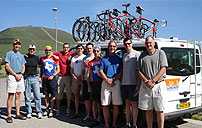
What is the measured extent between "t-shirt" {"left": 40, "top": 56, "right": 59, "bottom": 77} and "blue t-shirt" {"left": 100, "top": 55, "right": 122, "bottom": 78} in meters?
2.05

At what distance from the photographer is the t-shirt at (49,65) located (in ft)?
30.6

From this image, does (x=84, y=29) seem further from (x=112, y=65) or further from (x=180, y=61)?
(x=180, y=61)

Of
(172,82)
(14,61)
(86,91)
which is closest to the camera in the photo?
(172,82)

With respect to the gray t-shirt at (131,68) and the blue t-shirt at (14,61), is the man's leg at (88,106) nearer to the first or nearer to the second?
the gray t-shirt at (131,68)

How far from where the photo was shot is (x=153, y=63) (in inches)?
266

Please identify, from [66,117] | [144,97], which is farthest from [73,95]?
[144,97]

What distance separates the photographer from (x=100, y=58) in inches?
324

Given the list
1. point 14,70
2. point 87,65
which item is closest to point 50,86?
point 14,70

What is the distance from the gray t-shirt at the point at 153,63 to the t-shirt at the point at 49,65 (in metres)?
3.15

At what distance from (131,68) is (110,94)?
0.80 metres

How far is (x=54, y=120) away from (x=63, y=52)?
177cm

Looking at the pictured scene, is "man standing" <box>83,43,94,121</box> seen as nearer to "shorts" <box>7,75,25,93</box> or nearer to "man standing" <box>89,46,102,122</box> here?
"man standing" <box>89,46,102,122</box>

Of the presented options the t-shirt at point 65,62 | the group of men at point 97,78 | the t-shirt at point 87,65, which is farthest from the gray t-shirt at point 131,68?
the t-shirt at point 65,62

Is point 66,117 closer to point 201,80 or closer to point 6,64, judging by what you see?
point 6,64
